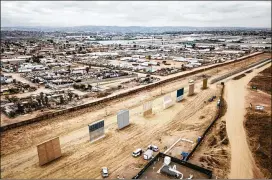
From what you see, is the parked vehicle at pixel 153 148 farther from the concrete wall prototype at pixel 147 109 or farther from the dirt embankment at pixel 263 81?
the dirt embankment at pixel 263 81

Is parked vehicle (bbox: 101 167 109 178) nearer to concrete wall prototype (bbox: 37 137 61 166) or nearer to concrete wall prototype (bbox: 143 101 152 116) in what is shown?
concrete wall prototype (bbox: 37 137 61 166)

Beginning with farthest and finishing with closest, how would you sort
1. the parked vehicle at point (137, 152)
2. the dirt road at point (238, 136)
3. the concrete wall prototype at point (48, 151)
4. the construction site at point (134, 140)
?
the parked vehicle at point (137, 152) < the dirt road at point (238, 136) < the concrete wall prototype at point (48, 151) < the construction site at point (134, 140)

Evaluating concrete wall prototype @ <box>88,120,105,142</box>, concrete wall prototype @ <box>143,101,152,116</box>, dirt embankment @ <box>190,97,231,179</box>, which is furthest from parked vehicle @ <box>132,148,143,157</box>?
concrete wall prototype @ <box>143,101,152,116</box>

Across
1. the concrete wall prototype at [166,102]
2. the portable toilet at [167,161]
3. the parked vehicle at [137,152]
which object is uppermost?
the concrete wall prototype at [166,102]

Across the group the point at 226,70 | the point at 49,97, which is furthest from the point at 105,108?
the point at 226,70

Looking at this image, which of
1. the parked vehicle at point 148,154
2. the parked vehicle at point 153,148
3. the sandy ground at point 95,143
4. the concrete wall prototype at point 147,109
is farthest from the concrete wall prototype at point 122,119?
the parked vehicle at point 148,154

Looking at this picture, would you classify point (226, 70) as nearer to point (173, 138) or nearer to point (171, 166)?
point (173, 138)

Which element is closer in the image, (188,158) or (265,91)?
(188,158)

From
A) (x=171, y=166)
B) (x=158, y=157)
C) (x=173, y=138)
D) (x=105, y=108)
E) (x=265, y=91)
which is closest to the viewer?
(x=171, y=166)
